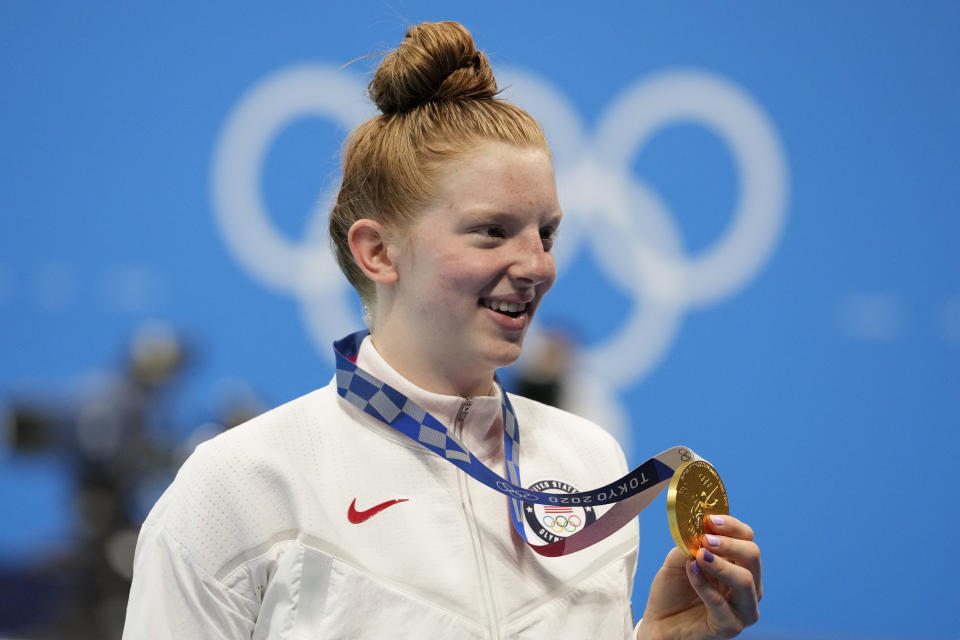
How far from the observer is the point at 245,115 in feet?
15.8

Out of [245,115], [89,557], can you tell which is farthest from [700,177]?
[89,557]

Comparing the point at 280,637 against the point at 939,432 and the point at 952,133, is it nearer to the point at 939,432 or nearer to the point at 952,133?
the point at 939,432

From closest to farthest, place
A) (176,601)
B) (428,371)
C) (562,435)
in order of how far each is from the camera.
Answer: (176,601)
(428,371)
(562,435)

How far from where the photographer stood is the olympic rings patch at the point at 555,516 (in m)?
1.46

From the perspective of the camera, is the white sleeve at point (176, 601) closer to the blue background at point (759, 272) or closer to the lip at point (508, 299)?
the lip at point (508, 299)

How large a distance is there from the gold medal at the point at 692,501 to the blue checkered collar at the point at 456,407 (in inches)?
12.3

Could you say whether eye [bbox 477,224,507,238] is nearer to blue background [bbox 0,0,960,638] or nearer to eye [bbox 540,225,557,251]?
eye [bbox 540,225,557,251]

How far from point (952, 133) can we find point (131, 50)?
3.91 metres


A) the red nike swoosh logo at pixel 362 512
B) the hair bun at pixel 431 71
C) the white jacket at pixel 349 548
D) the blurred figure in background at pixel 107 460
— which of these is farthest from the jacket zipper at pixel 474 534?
the blurred figure in background at pixel 107 460

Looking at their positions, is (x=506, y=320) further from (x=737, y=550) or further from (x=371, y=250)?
(x=737, y=550)

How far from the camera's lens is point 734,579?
1.31 metres

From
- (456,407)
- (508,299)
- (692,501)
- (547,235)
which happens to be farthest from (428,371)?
(692,501)

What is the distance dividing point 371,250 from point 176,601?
0.58 meters

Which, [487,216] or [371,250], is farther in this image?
[371,250]
